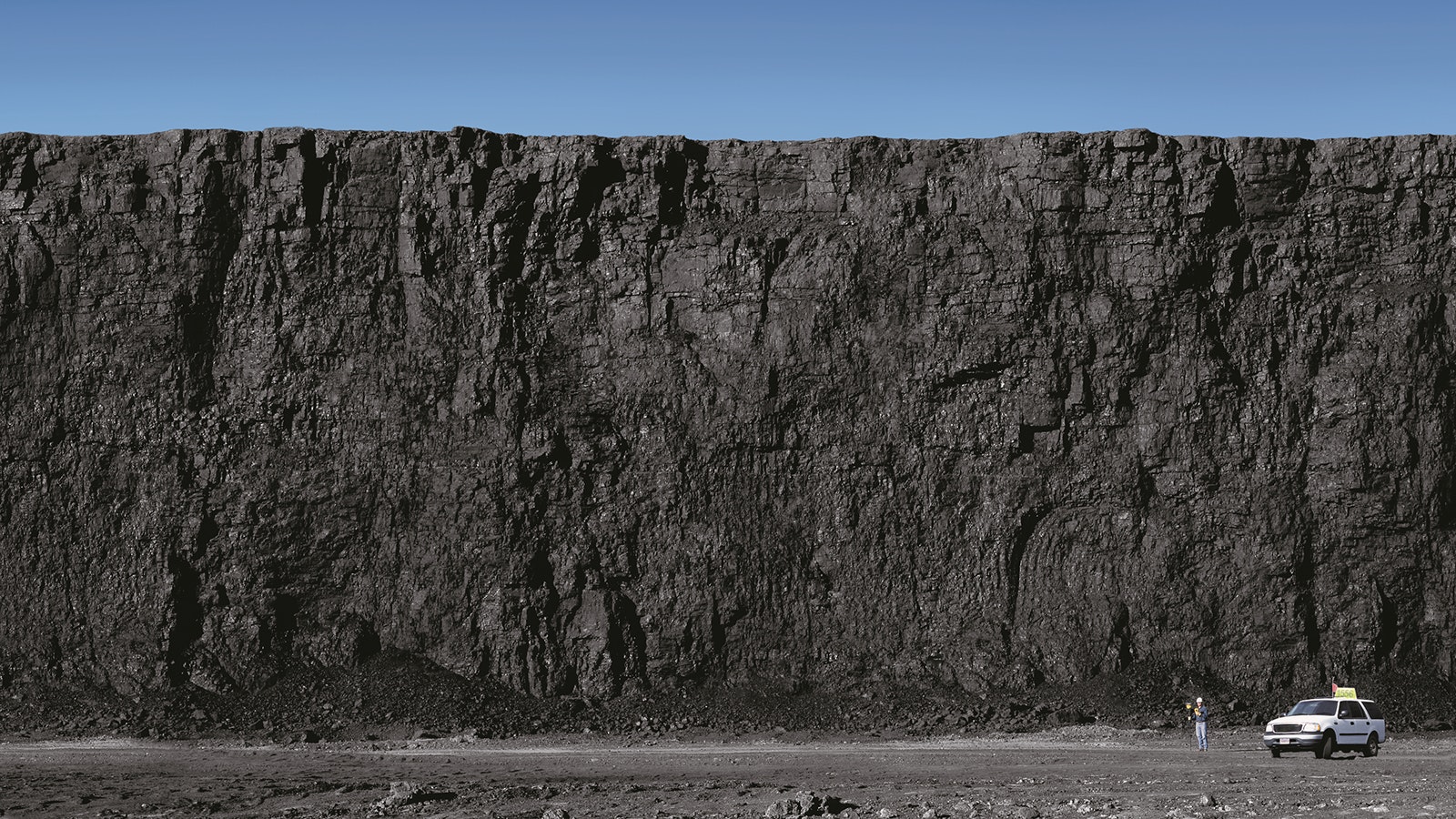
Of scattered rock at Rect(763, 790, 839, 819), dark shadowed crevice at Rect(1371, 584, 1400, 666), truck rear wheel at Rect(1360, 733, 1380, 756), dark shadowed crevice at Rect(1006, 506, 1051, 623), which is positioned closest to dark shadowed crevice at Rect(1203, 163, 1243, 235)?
dark shadowed crevice at Rect(1006, 506, 1051, 623)

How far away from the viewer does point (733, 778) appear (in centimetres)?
3038

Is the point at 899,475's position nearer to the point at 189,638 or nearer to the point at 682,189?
the point at 682,189

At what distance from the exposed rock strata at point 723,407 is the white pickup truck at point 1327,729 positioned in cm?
865

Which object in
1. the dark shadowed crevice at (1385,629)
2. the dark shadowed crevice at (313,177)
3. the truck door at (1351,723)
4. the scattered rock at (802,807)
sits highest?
the dark shadowed crevice at (313,177)

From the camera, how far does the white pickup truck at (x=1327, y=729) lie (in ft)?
105

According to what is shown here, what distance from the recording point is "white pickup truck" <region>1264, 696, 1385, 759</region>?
31875mm

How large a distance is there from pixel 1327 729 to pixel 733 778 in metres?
Result: 10.5

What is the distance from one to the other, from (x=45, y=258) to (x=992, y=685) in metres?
25.3

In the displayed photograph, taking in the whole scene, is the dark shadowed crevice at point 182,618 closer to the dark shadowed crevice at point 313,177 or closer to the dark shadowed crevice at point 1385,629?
the dark shadowed crevice at point 313,177

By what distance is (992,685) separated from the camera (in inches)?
1622

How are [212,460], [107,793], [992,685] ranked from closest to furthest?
1. [107,793]
2. [992,685]
3. [212,460]

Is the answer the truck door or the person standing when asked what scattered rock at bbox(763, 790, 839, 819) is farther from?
the truck door

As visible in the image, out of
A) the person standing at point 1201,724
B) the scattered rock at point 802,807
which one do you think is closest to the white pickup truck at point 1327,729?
the person standing at point 1201,724

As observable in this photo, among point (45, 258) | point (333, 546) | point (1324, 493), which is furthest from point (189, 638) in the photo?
point (1324, 493)
